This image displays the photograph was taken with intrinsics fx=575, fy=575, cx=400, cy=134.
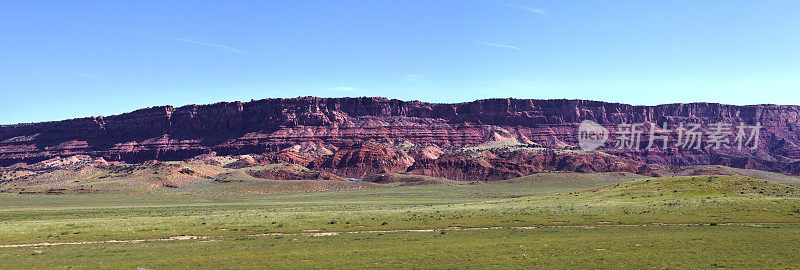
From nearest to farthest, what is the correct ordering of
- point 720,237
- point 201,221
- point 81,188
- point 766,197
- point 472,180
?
point 720,237 → point 201,221 → point 766,197 → point 81,188 → point 472,180

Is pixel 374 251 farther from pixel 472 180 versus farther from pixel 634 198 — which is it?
pixel 472 180

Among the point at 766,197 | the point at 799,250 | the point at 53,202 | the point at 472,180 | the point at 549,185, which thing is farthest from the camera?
the point at 472,180

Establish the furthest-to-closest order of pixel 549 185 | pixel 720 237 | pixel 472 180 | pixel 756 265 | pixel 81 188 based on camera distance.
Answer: pixel 472 180, pixel 549 185, pixel 81 188, pixel 720 237, pixel 756 265

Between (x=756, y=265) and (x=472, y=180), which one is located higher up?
(x=756, y=265)

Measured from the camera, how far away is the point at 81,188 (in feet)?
443

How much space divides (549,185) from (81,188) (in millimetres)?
113385

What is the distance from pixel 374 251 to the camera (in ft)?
106

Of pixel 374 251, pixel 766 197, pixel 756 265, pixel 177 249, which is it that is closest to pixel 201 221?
pixel 177 249

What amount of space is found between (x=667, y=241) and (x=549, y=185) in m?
115

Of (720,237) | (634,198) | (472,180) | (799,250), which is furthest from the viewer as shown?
(472,180)

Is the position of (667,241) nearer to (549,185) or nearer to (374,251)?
(374,251)

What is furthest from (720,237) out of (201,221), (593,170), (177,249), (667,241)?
(593,170)

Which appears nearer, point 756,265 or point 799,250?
point 756,265

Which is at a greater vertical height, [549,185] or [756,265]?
[756,265]
